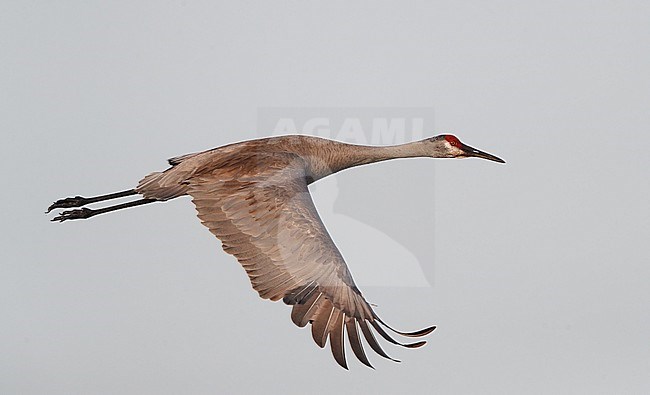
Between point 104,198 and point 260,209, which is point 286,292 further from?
point 104,198

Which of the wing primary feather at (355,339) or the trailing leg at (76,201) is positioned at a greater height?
the trailing leg at (76,201)

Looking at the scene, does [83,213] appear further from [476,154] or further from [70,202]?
[476,154]

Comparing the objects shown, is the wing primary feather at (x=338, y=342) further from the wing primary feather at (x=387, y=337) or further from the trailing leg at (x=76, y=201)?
the trailing leg at (x=76, y=201)

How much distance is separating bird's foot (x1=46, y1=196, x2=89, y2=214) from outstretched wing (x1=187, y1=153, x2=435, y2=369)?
2.36 metres

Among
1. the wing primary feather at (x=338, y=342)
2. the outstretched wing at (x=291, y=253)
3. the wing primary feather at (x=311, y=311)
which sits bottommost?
the wing primary feather at (x=338, y=342)

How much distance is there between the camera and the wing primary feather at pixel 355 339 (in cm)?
1287

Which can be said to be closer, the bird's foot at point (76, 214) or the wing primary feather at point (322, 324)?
the wing primary feather at point (322, 324)

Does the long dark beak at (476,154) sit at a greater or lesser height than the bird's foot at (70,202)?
greater

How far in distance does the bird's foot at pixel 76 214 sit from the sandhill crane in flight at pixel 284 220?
0.93 meters

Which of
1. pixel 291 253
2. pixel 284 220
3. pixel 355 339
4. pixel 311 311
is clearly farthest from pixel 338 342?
pixel 284 220

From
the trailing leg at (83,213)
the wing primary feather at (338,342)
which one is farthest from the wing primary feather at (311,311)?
the trailing leg at (83,213)

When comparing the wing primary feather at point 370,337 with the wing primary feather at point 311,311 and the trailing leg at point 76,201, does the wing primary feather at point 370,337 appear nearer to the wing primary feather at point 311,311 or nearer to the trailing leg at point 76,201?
the wing primary feather at point 311,311

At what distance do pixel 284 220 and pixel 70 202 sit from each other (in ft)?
12.1

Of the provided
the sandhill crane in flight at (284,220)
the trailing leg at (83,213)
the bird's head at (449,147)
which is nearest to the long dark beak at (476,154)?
the bird's head at (449,147)
